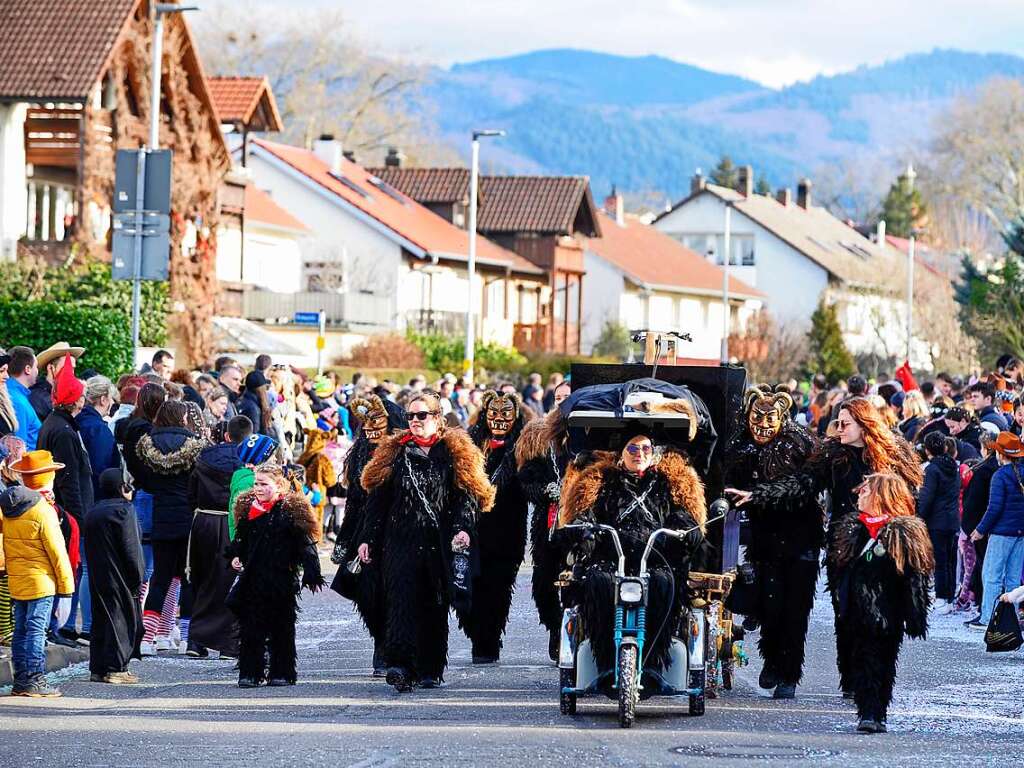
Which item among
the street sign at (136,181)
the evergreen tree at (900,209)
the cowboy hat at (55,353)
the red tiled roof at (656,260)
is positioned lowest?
the cowboy hat at (55,353)

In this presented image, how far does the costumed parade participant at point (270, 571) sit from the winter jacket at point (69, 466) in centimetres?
140

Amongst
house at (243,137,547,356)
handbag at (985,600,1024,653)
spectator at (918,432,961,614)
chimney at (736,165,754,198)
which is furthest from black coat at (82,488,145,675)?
chimney at (736,165,754,198)

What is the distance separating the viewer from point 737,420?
506 inches

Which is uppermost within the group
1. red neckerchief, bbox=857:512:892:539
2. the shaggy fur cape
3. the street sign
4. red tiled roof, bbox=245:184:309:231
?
red tiled roof, bbox=245:184:309:231

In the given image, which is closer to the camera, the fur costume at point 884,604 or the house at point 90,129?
the fur costume at point 884,604

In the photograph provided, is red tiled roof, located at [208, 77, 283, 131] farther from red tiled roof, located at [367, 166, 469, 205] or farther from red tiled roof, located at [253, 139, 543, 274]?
red tiled roof, located at [367, 166, 469, 205]

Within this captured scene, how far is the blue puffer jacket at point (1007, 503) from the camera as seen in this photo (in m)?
16.3

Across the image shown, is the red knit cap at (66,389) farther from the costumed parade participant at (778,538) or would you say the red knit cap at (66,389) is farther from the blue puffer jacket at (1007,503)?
the blue puffer jacket at (1007,503)

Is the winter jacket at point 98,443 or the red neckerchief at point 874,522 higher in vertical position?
the winter jacket at point 98,443

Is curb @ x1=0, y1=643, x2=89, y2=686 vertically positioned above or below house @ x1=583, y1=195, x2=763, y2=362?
below

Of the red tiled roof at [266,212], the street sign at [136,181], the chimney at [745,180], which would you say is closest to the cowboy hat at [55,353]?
the street sign at [136,181]

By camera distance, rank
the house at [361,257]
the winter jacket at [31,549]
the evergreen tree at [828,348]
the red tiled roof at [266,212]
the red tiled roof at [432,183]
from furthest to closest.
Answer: the evergreen tree at [828,348] < the red tiled roof at [432,183] < the house at [361,257] < the red tiled roof at [266,212] < the winter jacket at [31,549]

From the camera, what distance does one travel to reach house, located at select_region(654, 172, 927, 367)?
8719 centimetres

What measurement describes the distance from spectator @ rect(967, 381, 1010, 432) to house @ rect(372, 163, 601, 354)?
47521mm
